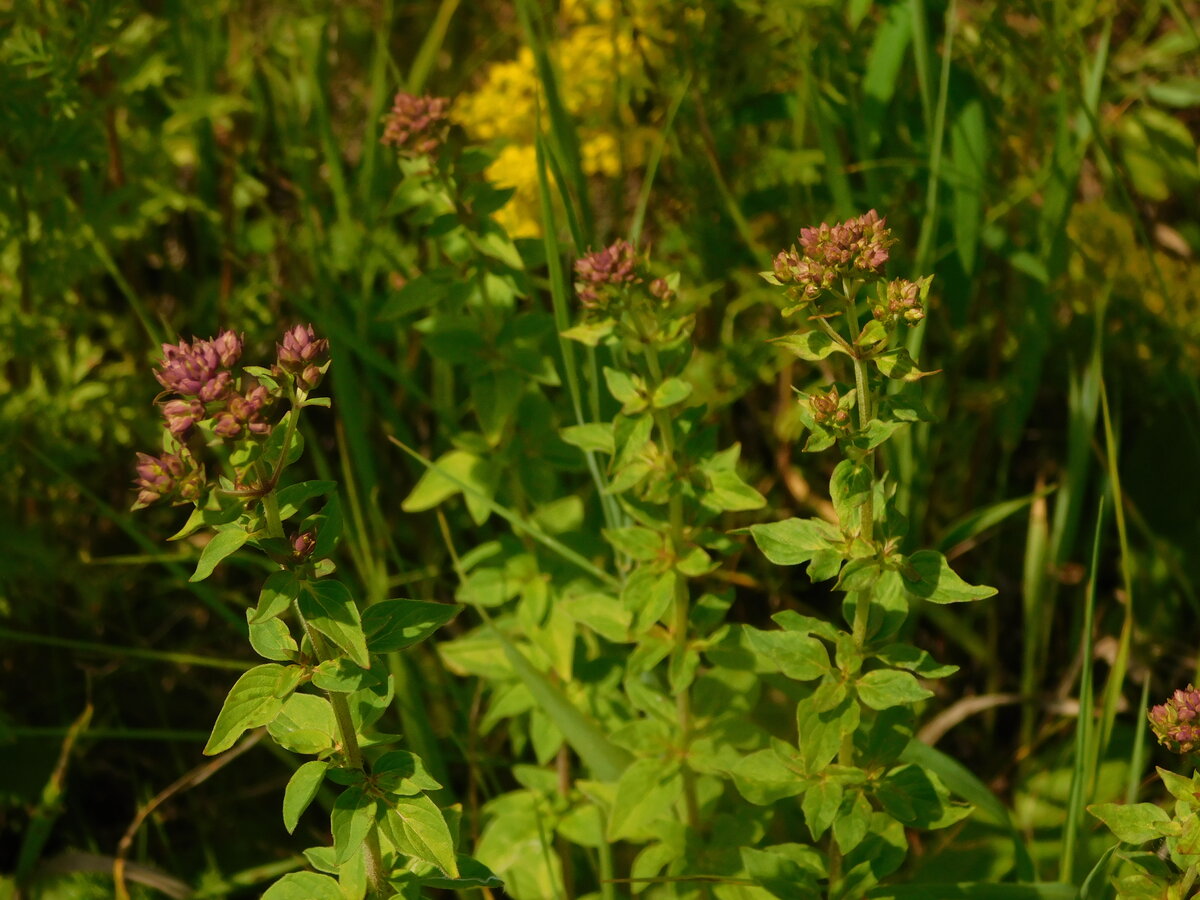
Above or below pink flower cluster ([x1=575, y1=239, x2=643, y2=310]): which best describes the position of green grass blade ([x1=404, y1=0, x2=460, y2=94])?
above

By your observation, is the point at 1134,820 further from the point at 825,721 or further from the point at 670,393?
the point at 670,393

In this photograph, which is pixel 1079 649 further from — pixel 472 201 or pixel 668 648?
pixel 472 201

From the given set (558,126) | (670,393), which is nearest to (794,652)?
(670,393)

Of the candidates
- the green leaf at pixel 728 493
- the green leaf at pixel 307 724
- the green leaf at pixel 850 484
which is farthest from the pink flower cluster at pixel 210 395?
the green leaf at pixel 728 493

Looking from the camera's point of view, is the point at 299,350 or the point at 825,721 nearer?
A: the point at 299,350

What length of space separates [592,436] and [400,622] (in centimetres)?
59

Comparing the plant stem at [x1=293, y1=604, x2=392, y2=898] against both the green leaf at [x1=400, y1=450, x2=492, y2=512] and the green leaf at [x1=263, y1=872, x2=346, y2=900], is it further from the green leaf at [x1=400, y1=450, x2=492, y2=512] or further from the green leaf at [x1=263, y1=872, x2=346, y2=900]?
the green leaf at [x1=400, y1=450, x2=492, y2=512]

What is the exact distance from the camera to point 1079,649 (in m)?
2.73

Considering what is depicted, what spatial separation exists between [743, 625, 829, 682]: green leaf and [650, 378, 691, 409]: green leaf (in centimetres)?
38

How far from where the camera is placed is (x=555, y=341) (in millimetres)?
2445

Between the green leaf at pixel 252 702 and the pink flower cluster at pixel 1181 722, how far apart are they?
1.08 metres

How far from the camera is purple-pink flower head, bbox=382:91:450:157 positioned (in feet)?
6.41

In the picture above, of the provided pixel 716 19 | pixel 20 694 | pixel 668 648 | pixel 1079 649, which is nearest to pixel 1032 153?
pixel 716 19

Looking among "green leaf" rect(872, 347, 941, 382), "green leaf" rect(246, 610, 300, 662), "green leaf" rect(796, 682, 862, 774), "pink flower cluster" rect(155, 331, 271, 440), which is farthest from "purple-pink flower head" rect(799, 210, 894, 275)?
"green leaf" rect(246, 610, 300, 662)
